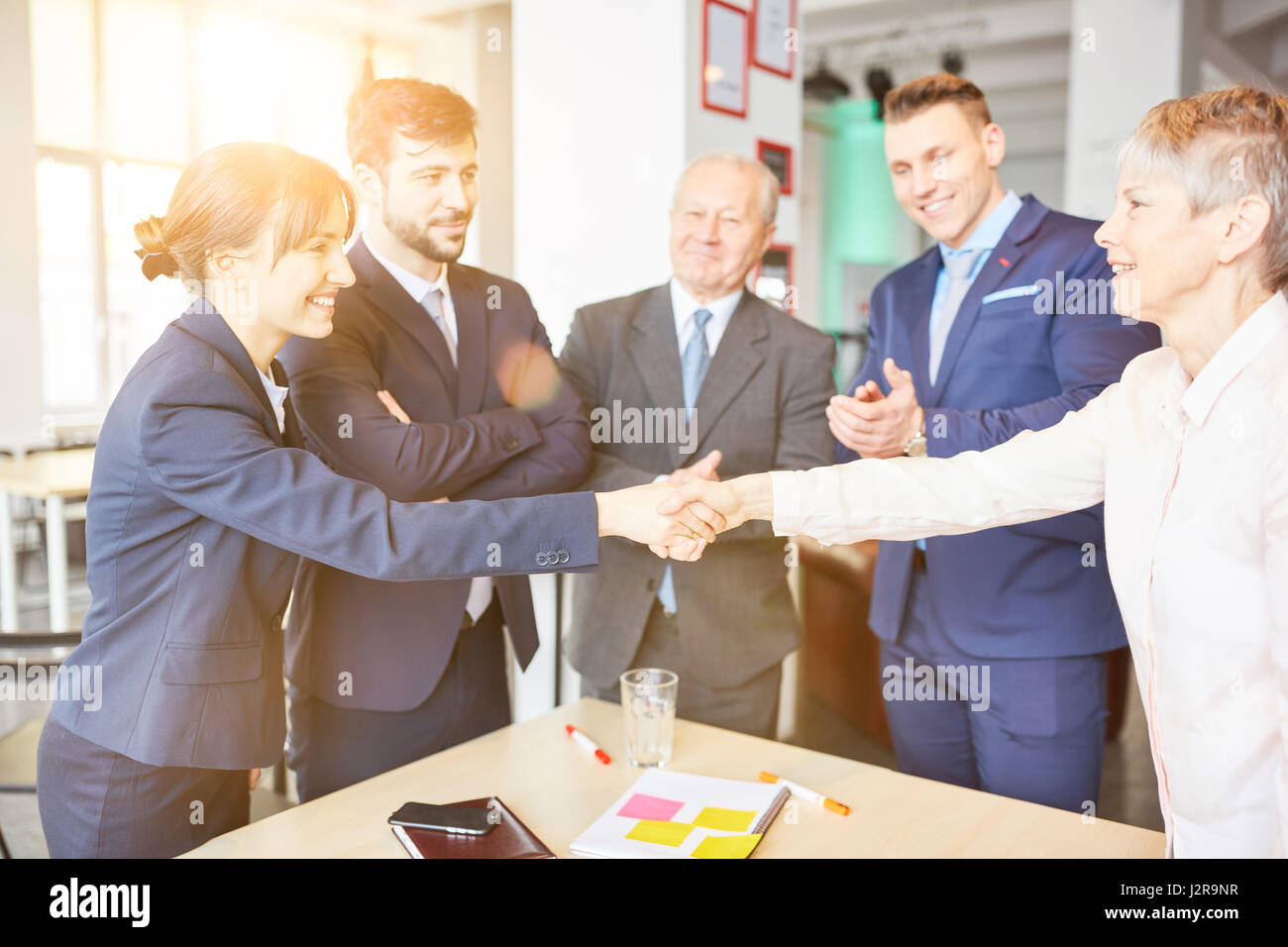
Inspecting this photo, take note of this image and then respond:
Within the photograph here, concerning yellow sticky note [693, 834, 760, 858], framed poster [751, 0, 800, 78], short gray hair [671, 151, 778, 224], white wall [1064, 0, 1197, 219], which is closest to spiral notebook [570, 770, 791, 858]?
yellow sticky note [693, 834, 760, 858]

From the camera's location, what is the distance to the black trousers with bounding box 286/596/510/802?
6.46 ft

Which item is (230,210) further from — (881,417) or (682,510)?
(881,417)

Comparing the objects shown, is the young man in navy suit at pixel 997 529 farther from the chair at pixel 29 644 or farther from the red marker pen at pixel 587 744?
the chair at pixel 29 644

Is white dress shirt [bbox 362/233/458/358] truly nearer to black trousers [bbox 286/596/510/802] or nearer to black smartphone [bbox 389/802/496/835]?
black trousers [bbox 286/596/510/802]

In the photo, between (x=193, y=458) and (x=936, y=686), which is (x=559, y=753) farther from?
(x=936, y=686)

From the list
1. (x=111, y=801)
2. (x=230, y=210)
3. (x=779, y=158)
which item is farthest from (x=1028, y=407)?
(x=779, y=158)

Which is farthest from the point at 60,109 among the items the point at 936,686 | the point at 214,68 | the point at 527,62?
the point at 936,686

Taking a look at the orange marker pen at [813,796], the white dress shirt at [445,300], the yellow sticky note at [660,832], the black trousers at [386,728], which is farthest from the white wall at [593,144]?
the yellow sticky note at [660,832]

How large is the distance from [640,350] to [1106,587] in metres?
1.13

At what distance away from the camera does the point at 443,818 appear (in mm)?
1386

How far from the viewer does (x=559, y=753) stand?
66.9 inches
